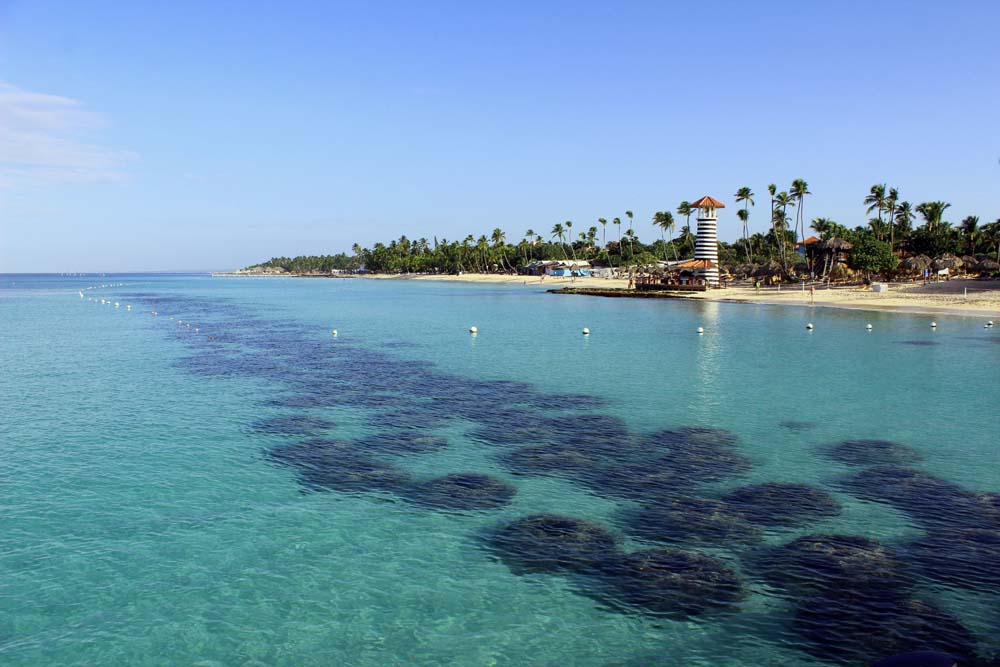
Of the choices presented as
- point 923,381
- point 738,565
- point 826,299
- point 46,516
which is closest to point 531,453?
point 738,565

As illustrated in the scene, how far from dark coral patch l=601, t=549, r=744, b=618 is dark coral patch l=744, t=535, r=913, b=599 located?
786 millimetres

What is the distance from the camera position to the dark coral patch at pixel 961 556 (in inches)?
440

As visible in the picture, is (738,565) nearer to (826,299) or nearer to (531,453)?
(531,453)

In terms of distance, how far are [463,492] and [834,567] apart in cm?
780

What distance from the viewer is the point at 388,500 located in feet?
49.6

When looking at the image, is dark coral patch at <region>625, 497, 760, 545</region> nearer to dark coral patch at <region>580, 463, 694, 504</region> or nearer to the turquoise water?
the turquoise water

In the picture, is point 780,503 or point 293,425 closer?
point 780,503

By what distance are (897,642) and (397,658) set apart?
7.05 m

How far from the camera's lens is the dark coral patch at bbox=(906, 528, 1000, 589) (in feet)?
36.7

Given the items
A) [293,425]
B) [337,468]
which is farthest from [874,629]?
[293,425]

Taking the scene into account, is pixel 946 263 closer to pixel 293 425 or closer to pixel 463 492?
pixel 293 425

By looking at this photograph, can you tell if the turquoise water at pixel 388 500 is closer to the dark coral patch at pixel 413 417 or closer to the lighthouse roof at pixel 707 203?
the dark coral patch at pixel 413 417

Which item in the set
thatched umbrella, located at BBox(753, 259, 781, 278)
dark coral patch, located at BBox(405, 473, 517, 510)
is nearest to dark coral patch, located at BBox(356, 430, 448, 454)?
dark coral patch, located at BBox(405, 473, 517, 510)

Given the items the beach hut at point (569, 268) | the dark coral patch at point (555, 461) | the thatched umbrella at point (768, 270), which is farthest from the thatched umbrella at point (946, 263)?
the dark coral patch at point (555, 461)
